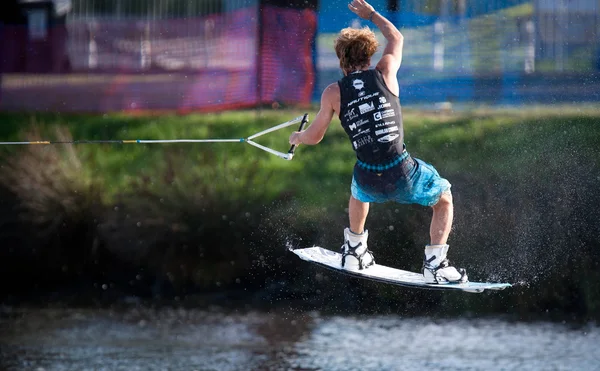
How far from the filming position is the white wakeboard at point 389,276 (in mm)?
6984

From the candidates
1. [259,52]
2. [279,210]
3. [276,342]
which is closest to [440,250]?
[276,342]

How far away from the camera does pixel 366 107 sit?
6.73m

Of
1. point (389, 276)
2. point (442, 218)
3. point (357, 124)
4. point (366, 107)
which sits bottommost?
point (389, 276)

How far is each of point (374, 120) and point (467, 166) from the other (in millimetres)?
5473

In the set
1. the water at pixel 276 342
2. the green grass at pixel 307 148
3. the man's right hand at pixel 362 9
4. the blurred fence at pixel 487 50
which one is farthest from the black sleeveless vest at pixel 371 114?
the blurred fence at pixel 487 50

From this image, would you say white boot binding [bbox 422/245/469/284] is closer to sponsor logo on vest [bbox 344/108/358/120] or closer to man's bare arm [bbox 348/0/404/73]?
sponsor logo on vest [bbox 344/108/358/120]

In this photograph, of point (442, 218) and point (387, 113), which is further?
point (442, 218)

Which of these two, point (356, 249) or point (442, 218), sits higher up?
point (442, 218)

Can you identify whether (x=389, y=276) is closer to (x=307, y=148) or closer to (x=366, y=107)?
(x=366, y=107)

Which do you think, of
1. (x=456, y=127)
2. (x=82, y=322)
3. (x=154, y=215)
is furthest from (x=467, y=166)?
(x=82, y=322)

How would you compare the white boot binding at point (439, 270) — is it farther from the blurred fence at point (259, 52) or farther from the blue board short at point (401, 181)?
the blurred fence at point (259, 52)

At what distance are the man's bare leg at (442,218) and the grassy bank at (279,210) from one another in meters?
4.60

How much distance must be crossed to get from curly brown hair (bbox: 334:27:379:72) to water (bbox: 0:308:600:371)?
439 centimetres

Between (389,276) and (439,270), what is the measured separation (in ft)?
1.12
